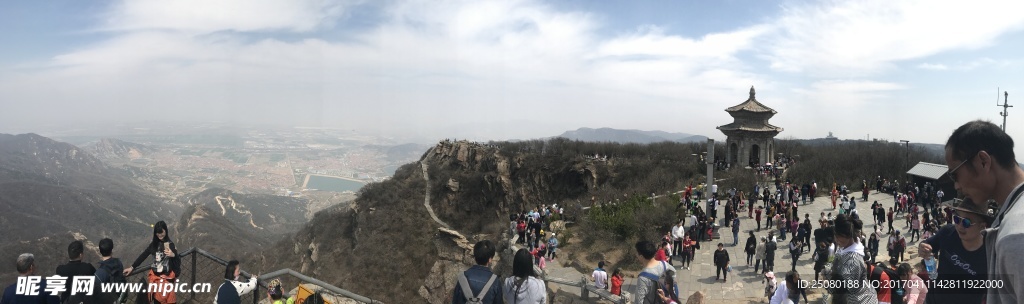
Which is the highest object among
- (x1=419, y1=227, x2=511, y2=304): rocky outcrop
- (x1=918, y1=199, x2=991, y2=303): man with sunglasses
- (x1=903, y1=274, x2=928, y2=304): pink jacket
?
(x1=918, y1=199, x2=991, y2=303): man with sunglasses

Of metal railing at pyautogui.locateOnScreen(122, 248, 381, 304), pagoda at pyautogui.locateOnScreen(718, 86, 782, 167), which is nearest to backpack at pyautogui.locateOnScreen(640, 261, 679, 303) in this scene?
metal railing at pyautogui.locateOnScreen(122, 248, 381, 304)

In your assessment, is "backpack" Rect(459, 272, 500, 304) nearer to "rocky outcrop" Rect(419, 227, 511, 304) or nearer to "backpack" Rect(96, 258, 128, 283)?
"backpack" Rect(96, 258, 128, 283)

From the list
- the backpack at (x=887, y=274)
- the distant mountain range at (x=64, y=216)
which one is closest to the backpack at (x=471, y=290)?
the backpack at (x=887, y=274)

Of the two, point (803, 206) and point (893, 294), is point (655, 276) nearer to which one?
point (893, 294)

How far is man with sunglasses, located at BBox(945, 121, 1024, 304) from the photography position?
174 cm

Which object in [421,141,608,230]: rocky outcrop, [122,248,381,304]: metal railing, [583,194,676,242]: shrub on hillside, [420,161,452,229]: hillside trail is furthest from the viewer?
[421,141,608,230]: rocky outcrop

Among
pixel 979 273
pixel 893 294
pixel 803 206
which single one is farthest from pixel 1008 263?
pixel 803 206

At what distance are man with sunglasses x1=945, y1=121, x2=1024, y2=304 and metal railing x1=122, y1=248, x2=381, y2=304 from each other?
649 cm

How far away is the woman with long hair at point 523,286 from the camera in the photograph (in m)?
4.28

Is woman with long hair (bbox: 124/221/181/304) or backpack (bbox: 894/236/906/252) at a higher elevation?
woman with long hair (bbox: 124/221/181/304)

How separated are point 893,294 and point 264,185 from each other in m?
189

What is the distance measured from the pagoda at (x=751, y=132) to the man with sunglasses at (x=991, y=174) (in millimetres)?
29234

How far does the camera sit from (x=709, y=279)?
42.3 ft

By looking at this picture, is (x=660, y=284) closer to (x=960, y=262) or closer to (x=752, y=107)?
(x=960, y=262)
